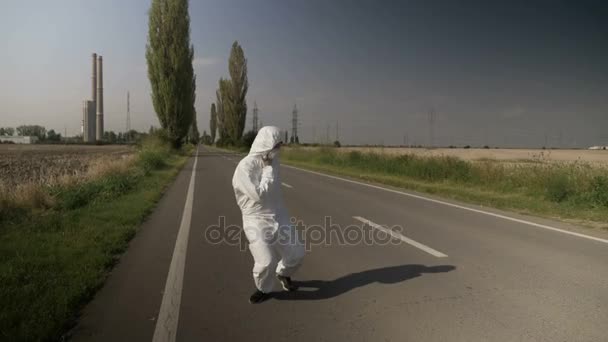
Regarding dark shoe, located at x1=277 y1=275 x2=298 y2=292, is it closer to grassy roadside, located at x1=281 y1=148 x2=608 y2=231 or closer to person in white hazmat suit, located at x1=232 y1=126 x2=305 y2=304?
person in white hazmat suit, located at x1=232 y1=126 x2=305 y2=304

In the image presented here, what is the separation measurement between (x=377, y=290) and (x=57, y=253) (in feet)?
13.6

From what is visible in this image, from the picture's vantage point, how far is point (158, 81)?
3866cm

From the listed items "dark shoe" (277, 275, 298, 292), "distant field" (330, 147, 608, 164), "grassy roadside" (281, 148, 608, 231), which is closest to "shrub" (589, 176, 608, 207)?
"grassy roadside" (281, 148, 608, 231)

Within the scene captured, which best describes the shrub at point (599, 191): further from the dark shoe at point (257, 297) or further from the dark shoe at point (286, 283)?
the dark shoe at point (257, 297)

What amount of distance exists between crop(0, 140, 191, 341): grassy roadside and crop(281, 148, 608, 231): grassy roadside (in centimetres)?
865

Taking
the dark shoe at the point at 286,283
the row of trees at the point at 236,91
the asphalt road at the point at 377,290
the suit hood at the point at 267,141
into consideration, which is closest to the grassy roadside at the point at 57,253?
the asphalt road at the point at 377,290

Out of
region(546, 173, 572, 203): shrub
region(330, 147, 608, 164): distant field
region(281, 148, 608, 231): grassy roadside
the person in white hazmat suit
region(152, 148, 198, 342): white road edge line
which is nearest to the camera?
region(152, 148, 198, 342): white road edge line

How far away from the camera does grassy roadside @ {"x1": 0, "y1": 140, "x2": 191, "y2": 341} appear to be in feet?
11.2

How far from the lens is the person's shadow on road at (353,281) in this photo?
410 centimetres

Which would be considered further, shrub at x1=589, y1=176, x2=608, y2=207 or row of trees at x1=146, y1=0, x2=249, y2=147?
row of trees at x1=146, y1=0, x2=249, y2=147

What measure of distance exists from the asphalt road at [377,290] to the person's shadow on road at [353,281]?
0.01 m

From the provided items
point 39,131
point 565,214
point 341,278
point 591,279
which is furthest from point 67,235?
point 39,131

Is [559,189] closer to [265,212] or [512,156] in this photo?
[265,212]

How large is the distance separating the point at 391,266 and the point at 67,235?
193 inches
